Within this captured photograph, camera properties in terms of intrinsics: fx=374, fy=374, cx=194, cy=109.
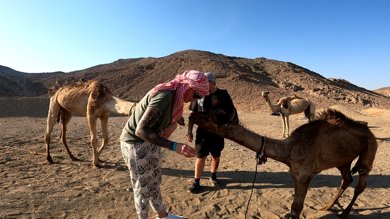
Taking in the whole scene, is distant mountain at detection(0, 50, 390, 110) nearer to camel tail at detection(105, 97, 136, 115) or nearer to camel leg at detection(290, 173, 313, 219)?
camel tail at detection(105, 97, 136, 115)

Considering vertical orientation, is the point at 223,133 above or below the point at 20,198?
above

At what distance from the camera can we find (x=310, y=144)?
445cm

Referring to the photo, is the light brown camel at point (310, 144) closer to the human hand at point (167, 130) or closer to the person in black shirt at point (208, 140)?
the human hand at point (167, 130)

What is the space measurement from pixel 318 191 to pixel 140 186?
3570 millimetres

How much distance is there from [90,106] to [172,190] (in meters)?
2.79

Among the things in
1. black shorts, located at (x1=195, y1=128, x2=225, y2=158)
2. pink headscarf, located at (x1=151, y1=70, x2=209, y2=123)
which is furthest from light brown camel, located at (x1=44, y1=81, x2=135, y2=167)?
pink headscarf, located at (x1=151, y1=70, x2=209, y2=123)

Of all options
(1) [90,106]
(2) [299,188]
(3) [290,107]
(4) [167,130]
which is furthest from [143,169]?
(3) [290,107]

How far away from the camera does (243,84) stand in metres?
34.1

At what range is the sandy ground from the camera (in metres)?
5.42

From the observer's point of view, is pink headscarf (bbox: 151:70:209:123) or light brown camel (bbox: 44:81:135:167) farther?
light brown camel (bbox: 44:81:135:167)

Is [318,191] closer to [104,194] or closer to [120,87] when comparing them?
[104,194]

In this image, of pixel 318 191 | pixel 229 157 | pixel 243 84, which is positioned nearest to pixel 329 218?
pixel 318 191

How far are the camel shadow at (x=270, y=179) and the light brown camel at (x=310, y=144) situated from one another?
1860mm

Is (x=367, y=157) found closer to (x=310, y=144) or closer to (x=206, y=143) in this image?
(x=310, y=144)
